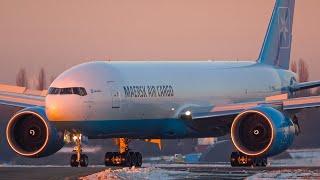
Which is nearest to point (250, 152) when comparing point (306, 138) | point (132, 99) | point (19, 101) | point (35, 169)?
point (132, 99)

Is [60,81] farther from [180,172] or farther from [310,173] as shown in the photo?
[310,173]

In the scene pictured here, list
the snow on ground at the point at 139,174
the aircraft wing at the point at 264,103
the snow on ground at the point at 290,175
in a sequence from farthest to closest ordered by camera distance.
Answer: the aircraft wing at the point at 264,103, the snow on ground at the point at 139,174, the snow on ground at the point at 290,175

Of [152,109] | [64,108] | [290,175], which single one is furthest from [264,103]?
[290,175]

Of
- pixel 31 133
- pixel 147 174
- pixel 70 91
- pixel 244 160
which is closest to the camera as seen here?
pixel 147 174

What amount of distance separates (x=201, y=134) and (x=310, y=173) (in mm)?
14708

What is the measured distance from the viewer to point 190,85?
186 feet

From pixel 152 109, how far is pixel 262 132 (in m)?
5.67

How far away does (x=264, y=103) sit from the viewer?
53000mm

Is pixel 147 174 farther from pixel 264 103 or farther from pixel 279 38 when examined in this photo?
pixel 279 38

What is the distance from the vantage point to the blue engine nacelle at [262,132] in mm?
49312

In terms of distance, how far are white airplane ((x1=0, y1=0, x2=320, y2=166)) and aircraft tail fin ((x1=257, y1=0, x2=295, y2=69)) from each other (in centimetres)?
470

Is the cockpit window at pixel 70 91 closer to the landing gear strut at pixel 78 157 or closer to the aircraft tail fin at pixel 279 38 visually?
the landing gear strut at pixel 78 157

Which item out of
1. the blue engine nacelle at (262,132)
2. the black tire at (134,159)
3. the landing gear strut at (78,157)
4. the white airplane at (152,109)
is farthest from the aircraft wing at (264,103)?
the landing gear strut at (78,157)

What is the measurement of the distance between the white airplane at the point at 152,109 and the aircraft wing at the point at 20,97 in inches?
1.9
